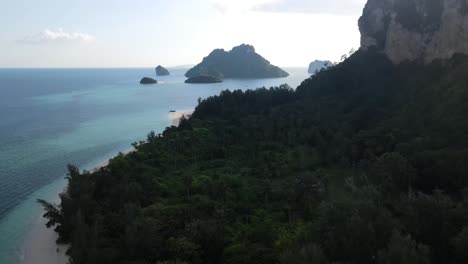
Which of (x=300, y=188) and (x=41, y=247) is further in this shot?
(x=300, y=188)

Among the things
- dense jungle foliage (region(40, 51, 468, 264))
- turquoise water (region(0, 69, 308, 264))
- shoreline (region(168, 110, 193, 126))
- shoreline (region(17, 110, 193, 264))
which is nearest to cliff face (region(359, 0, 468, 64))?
dense jungle foliage (region(40, 51, 468, 264))

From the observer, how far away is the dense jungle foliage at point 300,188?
84.1 feet

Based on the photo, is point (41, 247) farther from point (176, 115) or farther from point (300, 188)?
point (176, 115)

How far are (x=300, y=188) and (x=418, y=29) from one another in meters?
51.8

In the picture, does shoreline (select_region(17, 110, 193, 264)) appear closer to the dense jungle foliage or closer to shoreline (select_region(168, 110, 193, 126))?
the dense jungle foliage

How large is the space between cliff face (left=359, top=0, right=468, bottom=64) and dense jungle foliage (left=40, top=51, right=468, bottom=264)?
8.48 ft

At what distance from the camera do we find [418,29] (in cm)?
7781

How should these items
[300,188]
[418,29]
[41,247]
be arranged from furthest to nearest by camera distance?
[418,29] < [300,188] < [41,247]

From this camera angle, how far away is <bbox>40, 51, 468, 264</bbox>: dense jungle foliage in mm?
25625

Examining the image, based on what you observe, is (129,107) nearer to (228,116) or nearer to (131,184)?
(228,116)

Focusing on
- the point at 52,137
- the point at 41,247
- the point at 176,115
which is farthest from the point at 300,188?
the point at 176,115

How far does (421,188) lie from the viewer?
140 feet

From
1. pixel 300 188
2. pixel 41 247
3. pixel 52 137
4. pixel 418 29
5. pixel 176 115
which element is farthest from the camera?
pixel 176 115

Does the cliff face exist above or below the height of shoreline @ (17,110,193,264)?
above
